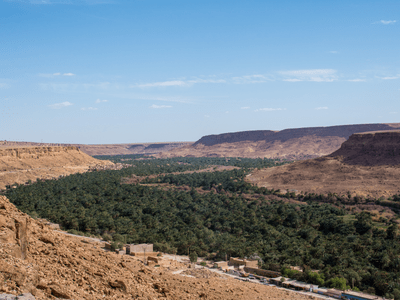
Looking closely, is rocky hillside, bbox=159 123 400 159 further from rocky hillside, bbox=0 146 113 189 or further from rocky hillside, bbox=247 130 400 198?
rocky hillside, bbox=0 146 113 189

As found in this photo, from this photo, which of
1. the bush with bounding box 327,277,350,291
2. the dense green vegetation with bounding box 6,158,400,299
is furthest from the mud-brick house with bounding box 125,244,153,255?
the bush with bounding box 327,277,350,291

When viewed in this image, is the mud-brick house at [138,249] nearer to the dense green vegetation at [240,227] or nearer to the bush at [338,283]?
the dense green vegetation at [240,227]

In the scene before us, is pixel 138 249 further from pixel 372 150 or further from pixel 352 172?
pixel 372 150

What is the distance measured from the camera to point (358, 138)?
89.2m

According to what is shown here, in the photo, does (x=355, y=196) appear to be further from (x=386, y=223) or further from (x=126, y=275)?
(x=126, y=275)

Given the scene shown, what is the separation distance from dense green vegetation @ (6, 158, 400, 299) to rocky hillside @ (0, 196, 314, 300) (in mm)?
14117

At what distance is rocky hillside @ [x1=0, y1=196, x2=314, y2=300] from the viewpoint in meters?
10.4

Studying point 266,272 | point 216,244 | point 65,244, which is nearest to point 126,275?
point 65,244

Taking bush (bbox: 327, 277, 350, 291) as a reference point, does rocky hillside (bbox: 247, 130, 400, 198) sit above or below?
above

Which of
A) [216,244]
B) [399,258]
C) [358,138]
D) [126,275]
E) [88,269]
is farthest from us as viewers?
[358,138]

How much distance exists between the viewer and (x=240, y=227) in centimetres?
4375

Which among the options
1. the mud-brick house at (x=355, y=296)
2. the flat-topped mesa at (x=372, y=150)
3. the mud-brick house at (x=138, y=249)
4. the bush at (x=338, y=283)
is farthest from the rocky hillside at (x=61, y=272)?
the flat-topped mesa at (x=372, y=150)

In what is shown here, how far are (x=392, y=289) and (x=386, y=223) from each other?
23.8m

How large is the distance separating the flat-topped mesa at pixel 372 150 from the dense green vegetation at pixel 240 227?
996 inches
